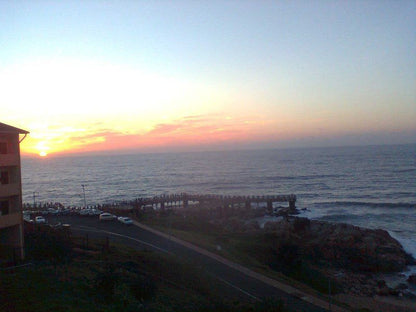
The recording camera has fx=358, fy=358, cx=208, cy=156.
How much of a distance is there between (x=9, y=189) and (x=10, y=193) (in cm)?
22

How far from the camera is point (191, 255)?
23.4 m

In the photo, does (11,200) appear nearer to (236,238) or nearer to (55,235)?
(55,235)

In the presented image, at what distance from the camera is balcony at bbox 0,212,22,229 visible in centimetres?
1830

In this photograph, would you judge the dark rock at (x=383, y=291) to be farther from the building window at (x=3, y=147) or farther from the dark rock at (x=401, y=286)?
the building window at (x=3, y=147)

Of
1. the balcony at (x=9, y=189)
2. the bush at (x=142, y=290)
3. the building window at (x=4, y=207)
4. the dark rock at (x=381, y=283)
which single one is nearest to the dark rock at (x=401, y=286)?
the dark rock at (x=381, y=283)

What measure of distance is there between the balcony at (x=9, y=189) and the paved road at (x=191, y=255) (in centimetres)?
828

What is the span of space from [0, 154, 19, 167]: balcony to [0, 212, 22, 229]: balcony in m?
2.66

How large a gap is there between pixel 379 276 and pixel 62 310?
23864 millimetres

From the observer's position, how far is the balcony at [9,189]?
61.4ft

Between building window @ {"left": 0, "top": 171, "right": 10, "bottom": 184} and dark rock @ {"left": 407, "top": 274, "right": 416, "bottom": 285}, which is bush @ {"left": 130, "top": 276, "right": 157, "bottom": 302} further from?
dark rock @ {"left": 407, "top": 274, "right": 416, "bottom": 285}

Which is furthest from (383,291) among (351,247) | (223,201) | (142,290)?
(223,201)

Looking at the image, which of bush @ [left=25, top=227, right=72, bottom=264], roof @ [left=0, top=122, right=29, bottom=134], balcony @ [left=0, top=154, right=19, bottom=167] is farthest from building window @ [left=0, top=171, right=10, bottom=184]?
bush @ [left=25, top=227, right=72, bottom=264]

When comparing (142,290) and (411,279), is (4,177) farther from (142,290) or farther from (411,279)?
(411,279)

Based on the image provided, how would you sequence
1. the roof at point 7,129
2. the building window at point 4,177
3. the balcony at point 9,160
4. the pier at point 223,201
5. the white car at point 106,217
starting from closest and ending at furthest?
the roof at point 7,129 → the balcony at point 9,160 → the building window at point 4,177 → the white car at point 106,217 → the pier at point 223,201
